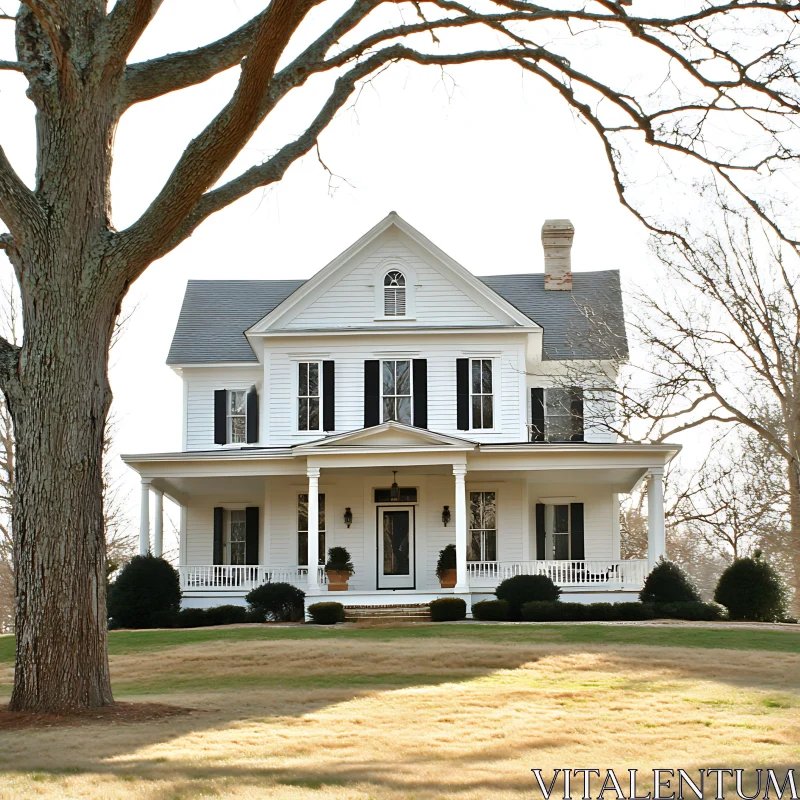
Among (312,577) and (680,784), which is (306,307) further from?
(680,784)

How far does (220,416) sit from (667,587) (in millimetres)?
11798

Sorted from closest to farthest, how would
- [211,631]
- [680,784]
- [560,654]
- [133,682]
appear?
[680,784]
[133,682]
[560,654]
[211,631]

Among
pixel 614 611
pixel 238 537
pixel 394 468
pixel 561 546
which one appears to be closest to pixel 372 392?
pixel 394 468

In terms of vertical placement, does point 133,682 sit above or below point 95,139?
below

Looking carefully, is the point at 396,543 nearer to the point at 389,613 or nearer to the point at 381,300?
the point at 389,613

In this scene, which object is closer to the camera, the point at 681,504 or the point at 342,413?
the point at 342,413

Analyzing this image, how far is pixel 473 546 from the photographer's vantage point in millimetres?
26188

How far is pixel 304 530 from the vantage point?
2658 cm

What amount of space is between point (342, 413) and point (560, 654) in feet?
39.6

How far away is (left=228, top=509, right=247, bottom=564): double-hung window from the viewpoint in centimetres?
2750

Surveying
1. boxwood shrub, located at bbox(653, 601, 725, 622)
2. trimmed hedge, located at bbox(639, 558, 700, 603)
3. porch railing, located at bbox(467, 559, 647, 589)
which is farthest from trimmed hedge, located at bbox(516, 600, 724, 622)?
porch railing, located at bbox(467, 559, 647, 589)

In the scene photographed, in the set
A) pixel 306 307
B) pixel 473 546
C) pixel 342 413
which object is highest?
pixel 306 307

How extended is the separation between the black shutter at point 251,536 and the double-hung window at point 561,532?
23.9 ft

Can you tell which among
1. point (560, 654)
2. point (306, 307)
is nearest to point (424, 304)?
point (306, 307)
